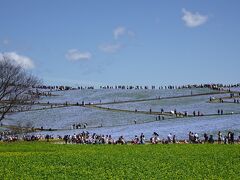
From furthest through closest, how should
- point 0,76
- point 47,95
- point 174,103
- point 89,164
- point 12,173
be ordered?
point 47,95 < point 174,103 < point 0,76 < point 89,164 < point 12,173

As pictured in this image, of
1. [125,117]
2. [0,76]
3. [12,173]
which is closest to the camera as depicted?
[12,173]

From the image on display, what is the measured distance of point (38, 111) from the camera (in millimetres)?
109750

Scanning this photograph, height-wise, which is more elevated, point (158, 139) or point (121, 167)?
point (158, 139)

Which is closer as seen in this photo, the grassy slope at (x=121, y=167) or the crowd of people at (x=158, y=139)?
the grassy slope at (x=121, y=167)

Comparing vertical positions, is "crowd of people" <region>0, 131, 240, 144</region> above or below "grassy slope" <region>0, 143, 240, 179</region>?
above

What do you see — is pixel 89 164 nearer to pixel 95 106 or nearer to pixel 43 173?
pixel 43 173

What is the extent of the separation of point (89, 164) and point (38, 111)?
79.3 metres

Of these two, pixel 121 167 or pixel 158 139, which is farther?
pixel 158 139

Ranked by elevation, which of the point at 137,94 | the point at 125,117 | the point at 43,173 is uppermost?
the point at 137,94

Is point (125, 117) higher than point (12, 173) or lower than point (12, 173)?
higher

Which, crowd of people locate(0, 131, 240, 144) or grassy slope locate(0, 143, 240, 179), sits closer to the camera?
grassy slope locate(0, 143, 240, 179)

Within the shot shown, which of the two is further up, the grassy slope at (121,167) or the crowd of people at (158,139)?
the crowd of people at (158,139)

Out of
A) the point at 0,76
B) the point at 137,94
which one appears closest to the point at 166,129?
the point at 0,76

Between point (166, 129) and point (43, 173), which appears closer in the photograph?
point (43, 173)
